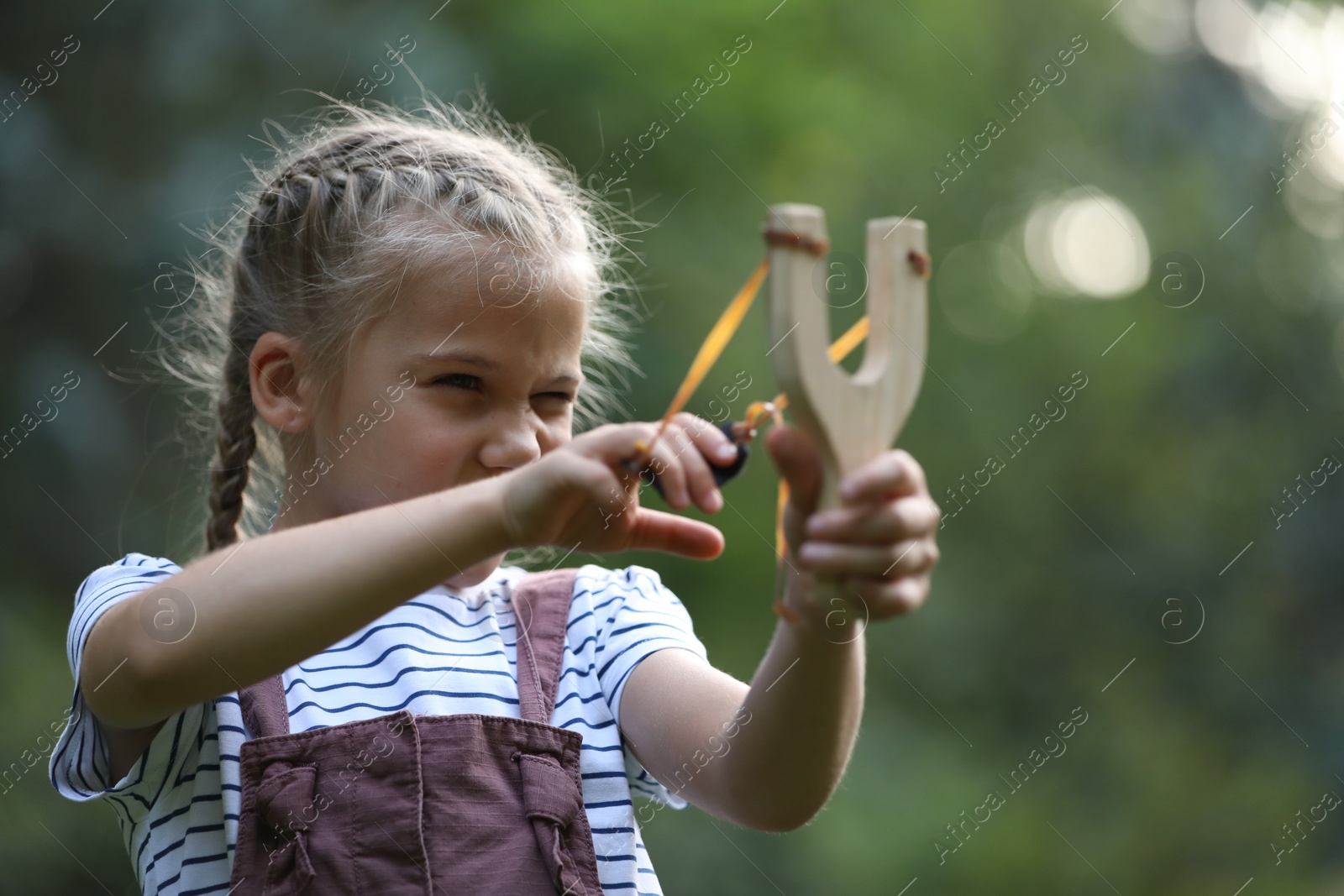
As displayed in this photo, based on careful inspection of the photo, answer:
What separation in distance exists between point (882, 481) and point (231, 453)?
1.15 meters

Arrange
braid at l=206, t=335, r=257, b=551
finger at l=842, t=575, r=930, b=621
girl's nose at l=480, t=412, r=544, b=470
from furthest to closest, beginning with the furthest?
braid at l=206, t=335, r=257, b=551 < girl's nose at l=480, t=412, r=544, b=470 < finger at l=842, t=575, r=930, b=621

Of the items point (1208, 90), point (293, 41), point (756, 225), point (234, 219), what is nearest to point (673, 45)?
point (756, 225)

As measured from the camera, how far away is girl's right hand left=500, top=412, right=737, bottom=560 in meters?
1.08

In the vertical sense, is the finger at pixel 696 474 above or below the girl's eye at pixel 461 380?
below

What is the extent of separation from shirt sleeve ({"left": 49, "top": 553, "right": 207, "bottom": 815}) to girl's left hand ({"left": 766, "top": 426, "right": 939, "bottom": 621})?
78 cm

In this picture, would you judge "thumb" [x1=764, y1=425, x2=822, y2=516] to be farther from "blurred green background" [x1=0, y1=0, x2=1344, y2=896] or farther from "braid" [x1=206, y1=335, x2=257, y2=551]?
"blurred green background" [x1=0, y1=0, x2=1344, y2=896]

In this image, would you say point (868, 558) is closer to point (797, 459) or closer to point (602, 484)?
point (797, 459)

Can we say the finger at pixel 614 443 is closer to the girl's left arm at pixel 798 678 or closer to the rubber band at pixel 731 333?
the rubber band at pixel 731 333

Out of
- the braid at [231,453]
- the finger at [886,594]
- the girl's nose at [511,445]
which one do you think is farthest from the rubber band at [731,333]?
the braid at [231,453]

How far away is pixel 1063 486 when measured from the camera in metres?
6.99

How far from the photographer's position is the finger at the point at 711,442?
44.0 inches

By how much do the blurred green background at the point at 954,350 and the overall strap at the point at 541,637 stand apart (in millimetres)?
1527

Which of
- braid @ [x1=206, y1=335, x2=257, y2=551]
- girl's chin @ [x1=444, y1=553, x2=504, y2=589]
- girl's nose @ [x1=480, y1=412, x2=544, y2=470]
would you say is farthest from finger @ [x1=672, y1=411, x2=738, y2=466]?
braid @ [x1=206, y1=335, x2=257, y2=551]

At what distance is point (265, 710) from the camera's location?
1.45m
